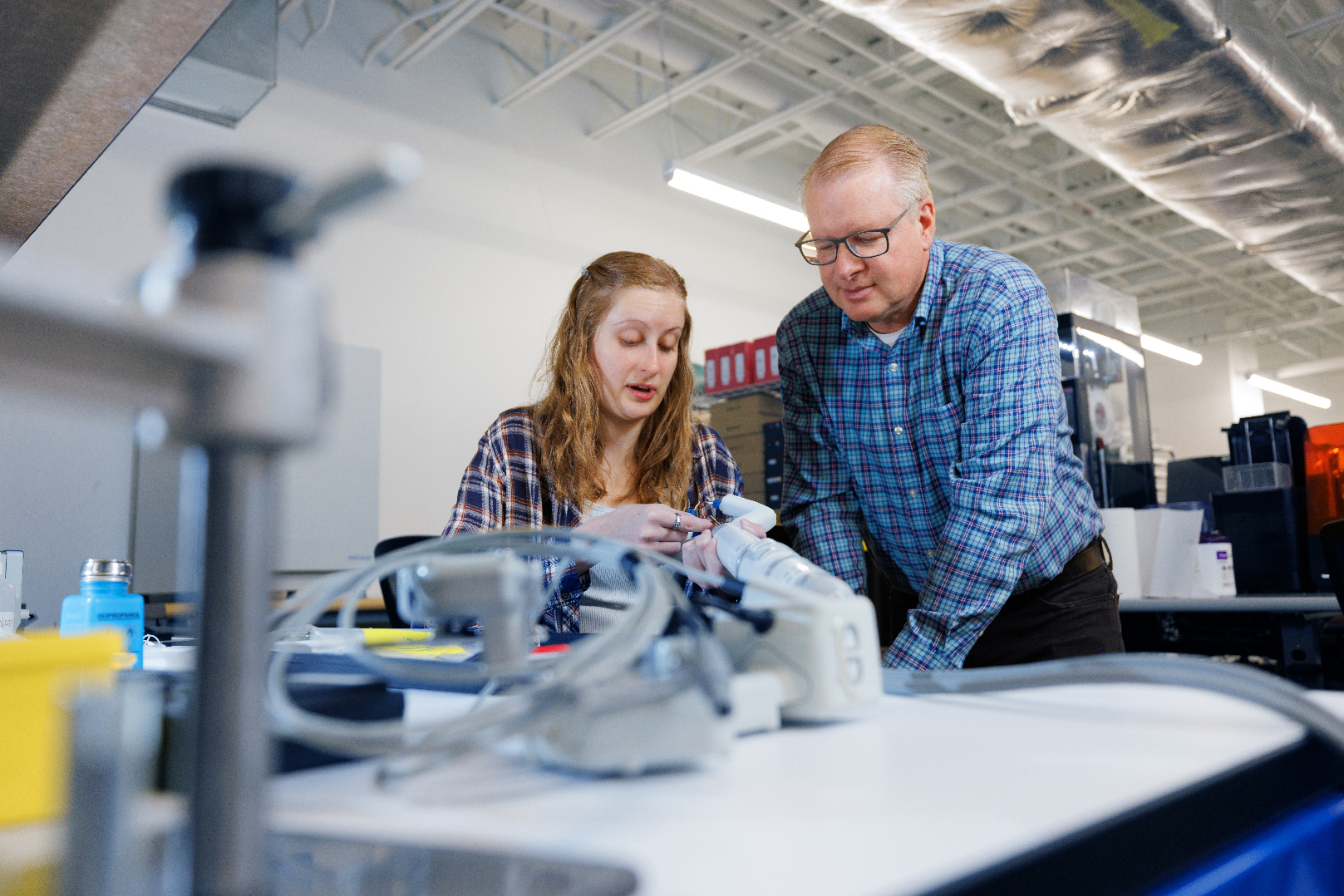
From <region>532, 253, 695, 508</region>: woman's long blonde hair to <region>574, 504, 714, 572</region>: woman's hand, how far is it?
0.25m

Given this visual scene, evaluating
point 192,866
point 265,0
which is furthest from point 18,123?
point 265,0

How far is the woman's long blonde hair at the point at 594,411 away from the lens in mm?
1575

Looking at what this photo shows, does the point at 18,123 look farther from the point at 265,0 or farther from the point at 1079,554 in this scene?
the point at 265,0

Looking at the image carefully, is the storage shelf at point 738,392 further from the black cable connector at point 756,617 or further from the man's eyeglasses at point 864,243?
the black cable connector at point 756,617

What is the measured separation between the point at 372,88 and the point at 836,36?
2.57m

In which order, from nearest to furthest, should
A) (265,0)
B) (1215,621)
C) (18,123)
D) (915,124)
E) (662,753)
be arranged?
(662,753), (18,123), (265,0), (1215,621), (915,124)

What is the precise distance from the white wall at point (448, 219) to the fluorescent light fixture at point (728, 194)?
3.86 feet

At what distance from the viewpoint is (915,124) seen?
6.23 m

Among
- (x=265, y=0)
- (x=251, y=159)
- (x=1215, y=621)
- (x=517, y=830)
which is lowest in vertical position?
(x=1215, y=621)

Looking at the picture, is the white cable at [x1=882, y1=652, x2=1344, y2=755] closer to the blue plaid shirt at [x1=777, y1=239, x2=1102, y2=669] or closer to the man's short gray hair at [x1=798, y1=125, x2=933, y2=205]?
the blue plaid shirt at [x1=777, y1=239, x2=1102, y2=669]

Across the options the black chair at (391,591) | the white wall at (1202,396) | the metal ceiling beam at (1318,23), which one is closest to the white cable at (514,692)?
the black chair at (391,591)

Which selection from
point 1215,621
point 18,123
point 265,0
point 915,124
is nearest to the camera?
point 18,123

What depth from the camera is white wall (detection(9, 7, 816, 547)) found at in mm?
4555

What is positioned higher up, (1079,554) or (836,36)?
(836,36)
